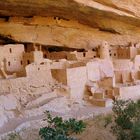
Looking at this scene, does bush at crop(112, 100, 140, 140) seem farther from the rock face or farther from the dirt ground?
the rock face

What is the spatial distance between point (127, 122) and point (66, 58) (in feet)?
19.0

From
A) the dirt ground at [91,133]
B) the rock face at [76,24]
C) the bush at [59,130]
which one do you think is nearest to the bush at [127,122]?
the dirt ground at [91,133]

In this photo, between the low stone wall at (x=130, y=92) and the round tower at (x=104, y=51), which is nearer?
the low stone wall at (x=130, y=92)

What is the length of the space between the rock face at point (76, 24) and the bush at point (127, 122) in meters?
3.54

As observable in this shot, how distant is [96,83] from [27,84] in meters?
2.57

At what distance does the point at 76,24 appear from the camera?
1480cm

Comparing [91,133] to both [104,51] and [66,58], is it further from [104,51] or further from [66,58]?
[104,51]

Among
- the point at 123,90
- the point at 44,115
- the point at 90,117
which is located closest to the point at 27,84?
the point at 44,115

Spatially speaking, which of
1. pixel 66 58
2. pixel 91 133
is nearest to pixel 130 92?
pixel 66 58

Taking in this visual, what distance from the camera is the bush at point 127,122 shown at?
8.88 meters

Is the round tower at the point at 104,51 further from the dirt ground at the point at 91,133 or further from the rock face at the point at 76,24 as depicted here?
the dirt ground at the point at 91,133

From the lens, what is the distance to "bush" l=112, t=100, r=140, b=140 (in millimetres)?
8882

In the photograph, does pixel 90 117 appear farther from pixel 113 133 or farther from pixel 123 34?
pixel 123 34

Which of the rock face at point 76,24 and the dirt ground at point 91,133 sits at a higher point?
the rock face at point 76,24
